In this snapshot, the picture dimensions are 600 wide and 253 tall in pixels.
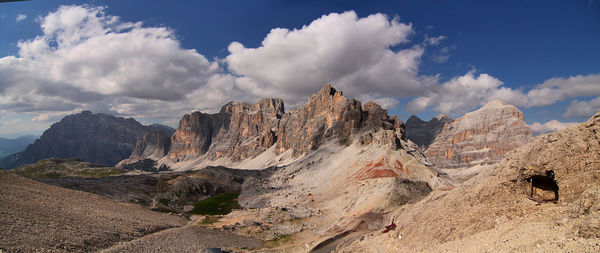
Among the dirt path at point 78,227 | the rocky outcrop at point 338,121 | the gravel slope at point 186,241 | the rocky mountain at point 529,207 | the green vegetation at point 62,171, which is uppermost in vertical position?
the rocky outcrop at point 338,121

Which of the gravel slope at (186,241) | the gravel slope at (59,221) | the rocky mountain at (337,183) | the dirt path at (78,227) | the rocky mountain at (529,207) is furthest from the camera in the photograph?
the rocky mountain at (337,183)

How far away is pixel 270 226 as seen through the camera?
49219 millimetres

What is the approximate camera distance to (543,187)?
17.5 metres

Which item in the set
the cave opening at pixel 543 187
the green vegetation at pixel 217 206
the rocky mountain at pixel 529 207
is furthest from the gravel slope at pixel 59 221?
the green vegetation at pixel 217 206

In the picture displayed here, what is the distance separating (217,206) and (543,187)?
79.1 m

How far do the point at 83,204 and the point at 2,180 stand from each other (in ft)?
25.1

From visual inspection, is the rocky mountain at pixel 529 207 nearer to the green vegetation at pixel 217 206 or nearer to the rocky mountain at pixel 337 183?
the rocky mountain at pixel 337 183

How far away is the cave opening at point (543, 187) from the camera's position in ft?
55.6

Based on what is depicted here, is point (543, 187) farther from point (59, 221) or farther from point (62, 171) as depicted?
point (62, 171)

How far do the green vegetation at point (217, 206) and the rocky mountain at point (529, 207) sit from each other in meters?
61.7

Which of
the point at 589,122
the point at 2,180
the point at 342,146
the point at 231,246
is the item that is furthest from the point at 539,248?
the point at 342,146

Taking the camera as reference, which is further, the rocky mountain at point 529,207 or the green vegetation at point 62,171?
the green vegetation at point 62,171

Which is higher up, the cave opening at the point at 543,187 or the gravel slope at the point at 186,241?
the cave opening at the point at 543,187

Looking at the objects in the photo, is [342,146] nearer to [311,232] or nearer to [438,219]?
[311,232]
